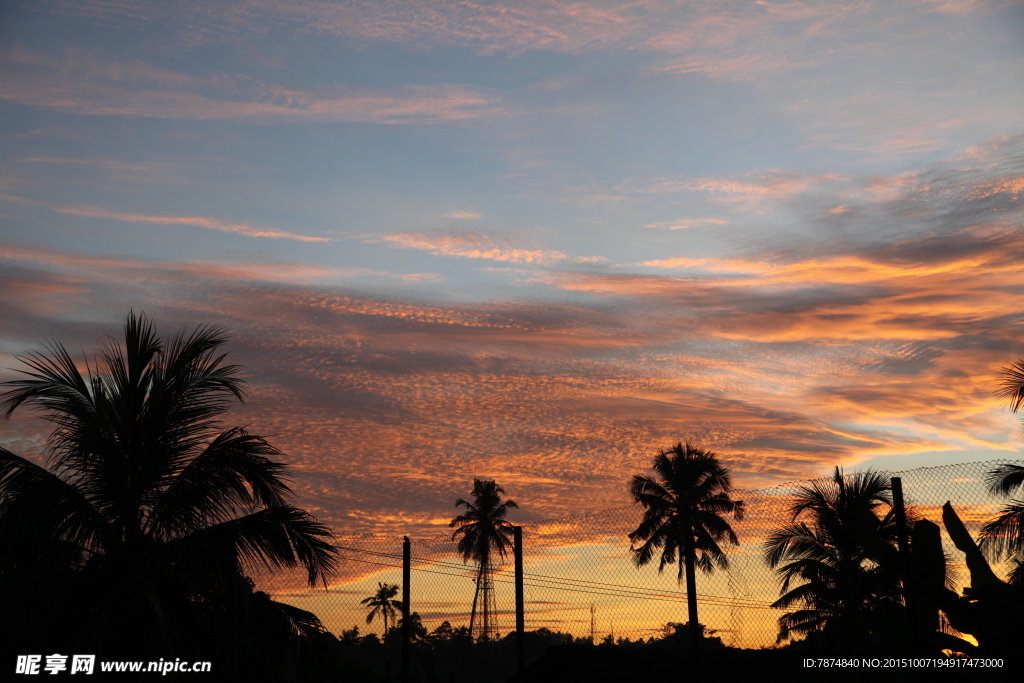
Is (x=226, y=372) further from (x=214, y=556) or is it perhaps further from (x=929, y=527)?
(x=929, y=527)

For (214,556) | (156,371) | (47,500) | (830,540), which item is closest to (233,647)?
(214,556)

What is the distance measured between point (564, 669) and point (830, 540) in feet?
45.5

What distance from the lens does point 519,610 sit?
35.3 ft

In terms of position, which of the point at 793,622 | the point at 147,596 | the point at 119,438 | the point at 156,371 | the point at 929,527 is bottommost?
the point at 793,622

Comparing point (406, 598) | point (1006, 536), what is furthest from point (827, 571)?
point (406, 598)

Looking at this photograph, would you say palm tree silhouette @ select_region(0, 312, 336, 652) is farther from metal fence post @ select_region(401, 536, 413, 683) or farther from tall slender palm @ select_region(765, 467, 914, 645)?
tall slender palm @ select_region(765, 467, 914, 645)

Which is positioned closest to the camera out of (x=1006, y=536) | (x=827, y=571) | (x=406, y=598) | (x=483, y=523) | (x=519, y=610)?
(x=519, y=610)

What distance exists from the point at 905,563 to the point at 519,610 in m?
4.71

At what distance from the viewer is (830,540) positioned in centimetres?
2838

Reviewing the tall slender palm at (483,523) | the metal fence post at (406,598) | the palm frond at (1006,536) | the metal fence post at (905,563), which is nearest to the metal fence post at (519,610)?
the metal fence post at (406,598)

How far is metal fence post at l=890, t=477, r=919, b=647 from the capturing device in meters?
8.12

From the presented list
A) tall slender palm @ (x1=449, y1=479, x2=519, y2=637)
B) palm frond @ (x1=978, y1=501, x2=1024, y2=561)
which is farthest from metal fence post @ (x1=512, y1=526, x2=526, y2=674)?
tall slender palm @ (x1=449, y1=479, x2=519, y2=637)

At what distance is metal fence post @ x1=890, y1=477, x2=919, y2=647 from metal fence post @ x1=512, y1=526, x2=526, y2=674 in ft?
14.9

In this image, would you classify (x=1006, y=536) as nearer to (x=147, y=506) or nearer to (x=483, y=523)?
(x=147, y=506)
